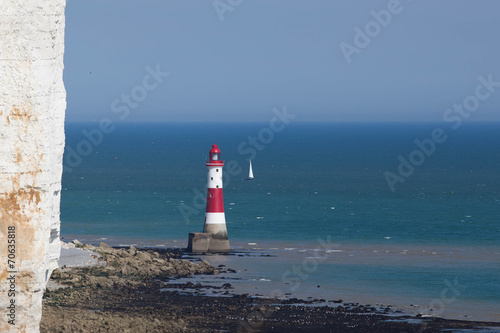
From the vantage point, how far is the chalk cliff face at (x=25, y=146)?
34.2ft

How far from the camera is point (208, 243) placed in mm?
45875

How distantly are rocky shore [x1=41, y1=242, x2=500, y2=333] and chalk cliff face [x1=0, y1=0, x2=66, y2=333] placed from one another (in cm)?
1173

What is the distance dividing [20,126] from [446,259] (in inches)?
1548

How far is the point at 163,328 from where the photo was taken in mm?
24672

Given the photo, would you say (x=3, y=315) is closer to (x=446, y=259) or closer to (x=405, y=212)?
(x=446, y=259)

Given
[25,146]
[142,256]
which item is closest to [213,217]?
[142,256]

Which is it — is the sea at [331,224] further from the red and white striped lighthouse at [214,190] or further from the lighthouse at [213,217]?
the red and white striped lighthouse at [214,190]

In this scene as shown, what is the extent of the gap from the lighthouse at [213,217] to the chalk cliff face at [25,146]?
33.7 meters

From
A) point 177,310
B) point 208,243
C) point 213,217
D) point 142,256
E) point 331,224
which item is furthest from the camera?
point 331,224

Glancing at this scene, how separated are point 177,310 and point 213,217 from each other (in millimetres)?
15585

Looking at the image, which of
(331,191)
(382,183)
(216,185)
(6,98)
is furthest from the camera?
(382,183)

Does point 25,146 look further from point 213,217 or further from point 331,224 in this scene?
point 331,224

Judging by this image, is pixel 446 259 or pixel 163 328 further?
pixel 446 259

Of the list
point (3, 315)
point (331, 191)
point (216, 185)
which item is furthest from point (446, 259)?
point (331, 191)
